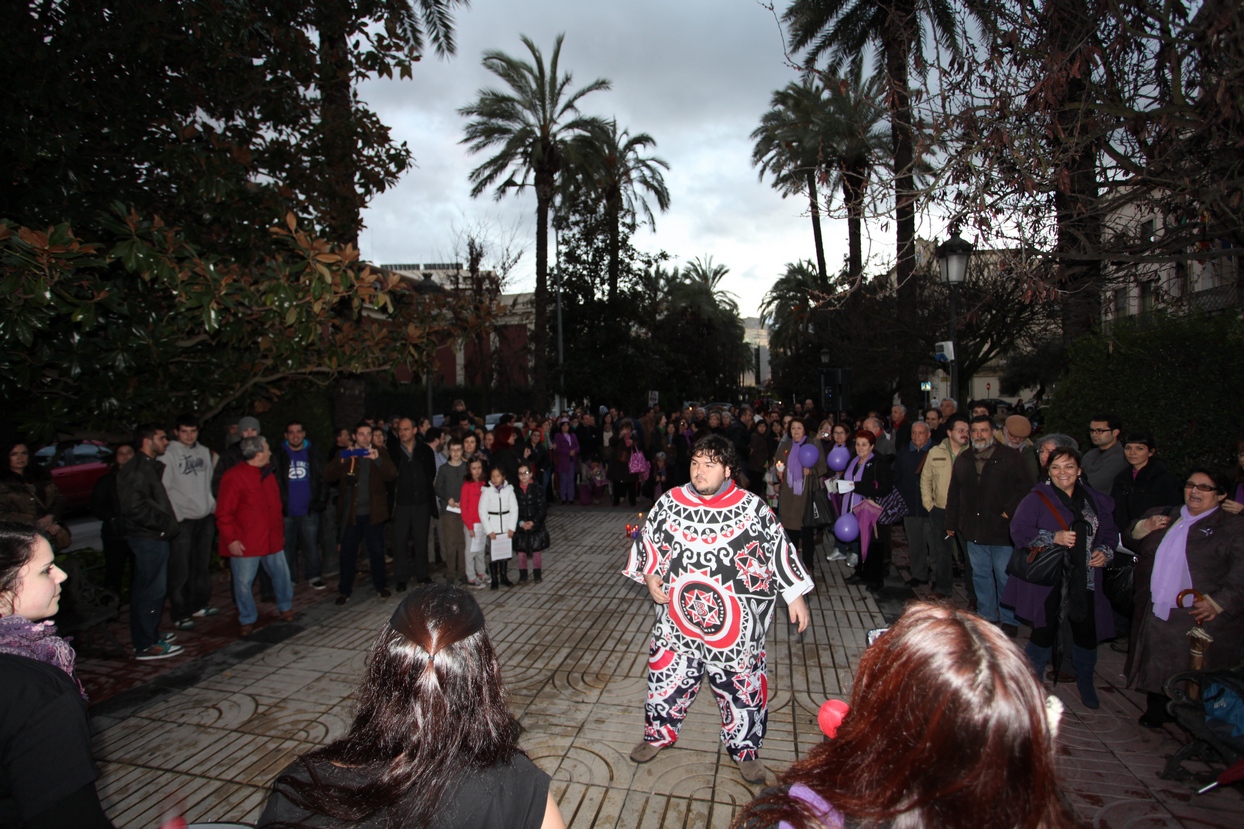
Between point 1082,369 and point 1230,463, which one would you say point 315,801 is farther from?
point 1082,369

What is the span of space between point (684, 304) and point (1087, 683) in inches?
1746

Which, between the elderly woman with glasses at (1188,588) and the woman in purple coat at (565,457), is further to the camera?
the woman in purple coat at (565,457)

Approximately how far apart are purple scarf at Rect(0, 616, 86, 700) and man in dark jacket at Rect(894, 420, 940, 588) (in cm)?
757

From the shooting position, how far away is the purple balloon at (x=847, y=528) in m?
7.94

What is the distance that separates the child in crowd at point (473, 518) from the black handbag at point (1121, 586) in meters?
6.08

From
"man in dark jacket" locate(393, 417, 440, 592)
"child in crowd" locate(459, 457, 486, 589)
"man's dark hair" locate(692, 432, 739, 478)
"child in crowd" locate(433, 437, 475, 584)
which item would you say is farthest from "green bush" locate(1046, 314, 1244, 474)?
"man in dark jacket" locate(393, 417, 440, 592)

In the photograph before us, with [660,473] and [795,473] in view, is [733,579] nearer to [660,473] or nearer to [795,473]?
[795,473]

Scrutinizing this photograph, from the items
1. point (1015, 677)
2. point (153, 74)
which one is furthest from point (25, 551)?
point (153, 74)

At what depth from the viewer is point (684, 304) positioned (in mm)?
48312

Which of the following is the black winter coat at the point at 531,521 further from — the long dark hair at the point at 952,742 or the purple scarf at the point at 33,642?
the long dark hair at the point at 952,742

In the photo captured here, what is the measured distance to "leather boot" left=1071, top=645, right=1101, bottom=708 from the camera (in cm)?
491

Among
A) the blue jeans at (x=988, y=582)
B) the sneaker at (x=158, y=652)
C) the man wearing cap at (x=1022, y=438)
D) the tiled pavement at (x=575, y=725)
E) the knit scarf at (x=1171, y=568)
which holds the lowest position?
the tiled pavement at (x=575, y=725)

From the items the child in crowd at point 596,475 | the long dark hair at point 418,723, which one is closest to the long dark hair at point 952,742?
the long dark hair at point 418,723

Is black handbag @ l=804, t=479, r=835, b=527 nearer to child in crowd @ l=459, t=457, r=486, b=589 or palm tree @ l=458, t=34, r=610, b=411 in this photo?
child in crowd @ l=459, t=457, r=486, b=589
